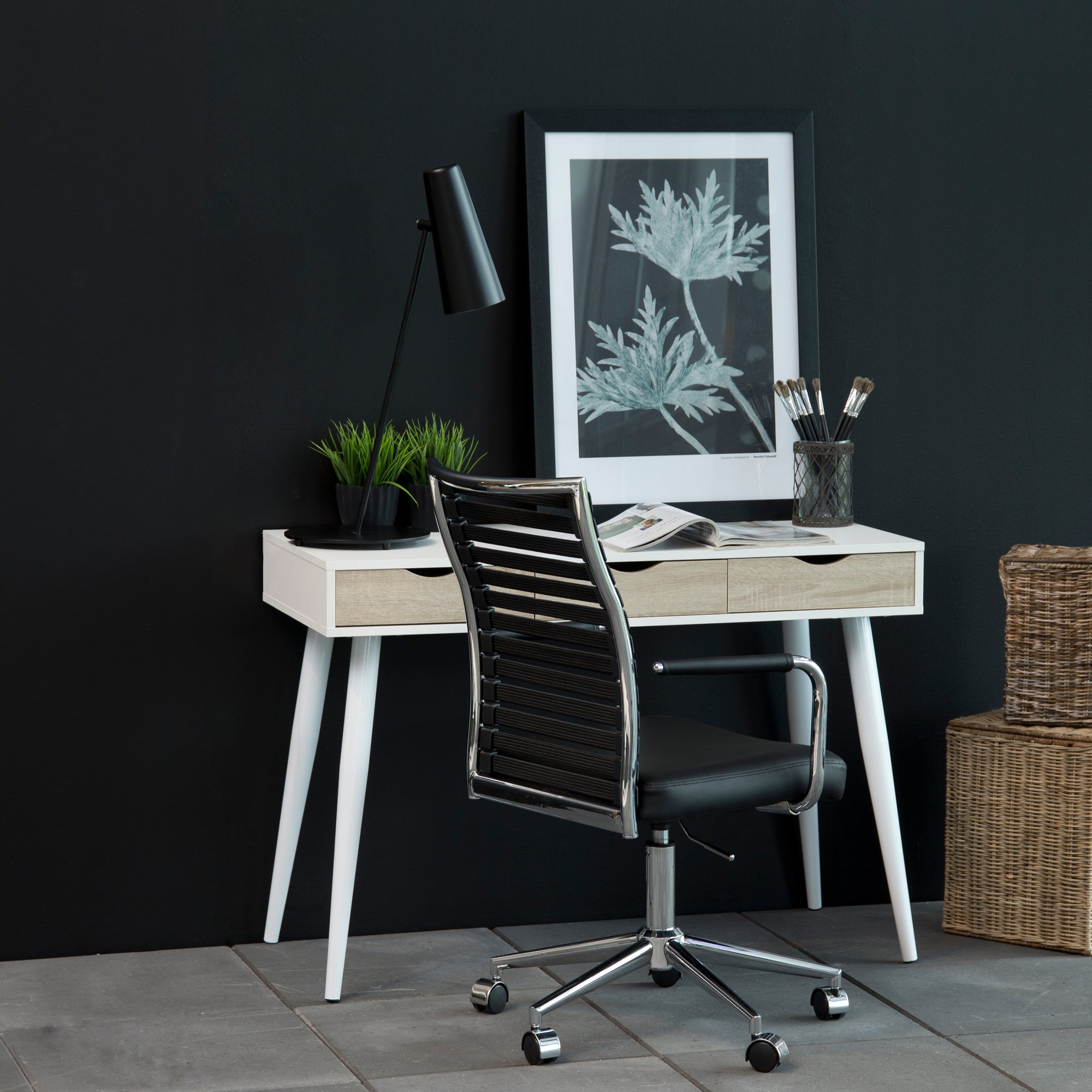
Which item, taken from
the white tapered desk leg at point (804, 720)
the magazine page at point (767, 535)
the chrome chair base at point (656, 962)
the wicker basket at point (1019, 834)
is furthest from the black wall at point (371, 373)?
the chrome chair base at point (656, 962)

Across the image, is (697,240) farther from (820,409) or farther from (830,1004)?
(830,1004)

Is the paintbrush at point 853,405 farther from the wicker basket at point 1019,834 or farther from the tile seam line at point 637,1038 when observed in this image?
the tile seam line at point 637,1038

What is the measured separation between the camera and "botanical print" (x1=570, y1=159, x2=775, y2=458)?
356 centimetres

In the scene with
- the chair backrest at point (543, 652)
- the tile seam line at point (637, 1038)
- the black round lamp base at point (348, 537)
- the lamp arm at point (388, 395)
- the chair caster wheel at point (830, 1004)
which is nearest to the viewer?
the chair backrest at point (543, 652)

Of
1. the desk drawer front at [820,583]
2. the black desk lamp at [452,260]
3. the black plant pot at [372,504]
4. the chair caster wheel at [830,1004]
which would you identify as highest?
the black desk lamp at [452,260]

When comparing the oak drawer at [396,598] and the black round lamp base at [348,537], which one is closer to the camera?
the oak drawer at [396,598]

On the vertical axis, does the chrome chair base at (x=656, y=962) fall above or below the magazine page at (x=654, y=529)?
below

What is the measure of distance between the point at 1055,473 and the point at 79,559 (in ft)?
7.51

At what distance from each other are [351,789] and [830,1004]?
39.1 inches

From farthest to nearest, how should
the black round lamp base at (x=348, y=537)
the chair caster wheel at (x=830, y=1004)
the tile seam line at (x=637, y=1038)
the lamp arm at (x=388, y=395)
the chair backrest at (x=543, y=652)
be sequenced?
the lamp arm at (x=388, y=395), the black round lamp base at (x=348, y=537), the chair caster wheel at (x=830, y=1004), the tile seam line at (x=637, y=1038), the chair backrest at (x=543, y=652)

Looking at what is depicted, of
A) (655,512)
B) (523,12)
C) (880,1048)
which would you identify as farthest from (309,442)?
(880,1048)

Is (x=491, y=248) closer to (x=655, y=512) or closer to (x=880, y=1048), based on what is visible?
(x=655, y=512)

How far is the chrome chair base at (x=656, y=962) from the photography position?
2836mm

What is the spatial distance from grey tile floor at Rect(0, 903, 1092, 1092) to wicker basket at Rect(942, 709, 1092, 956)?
Result: 0.21ft
